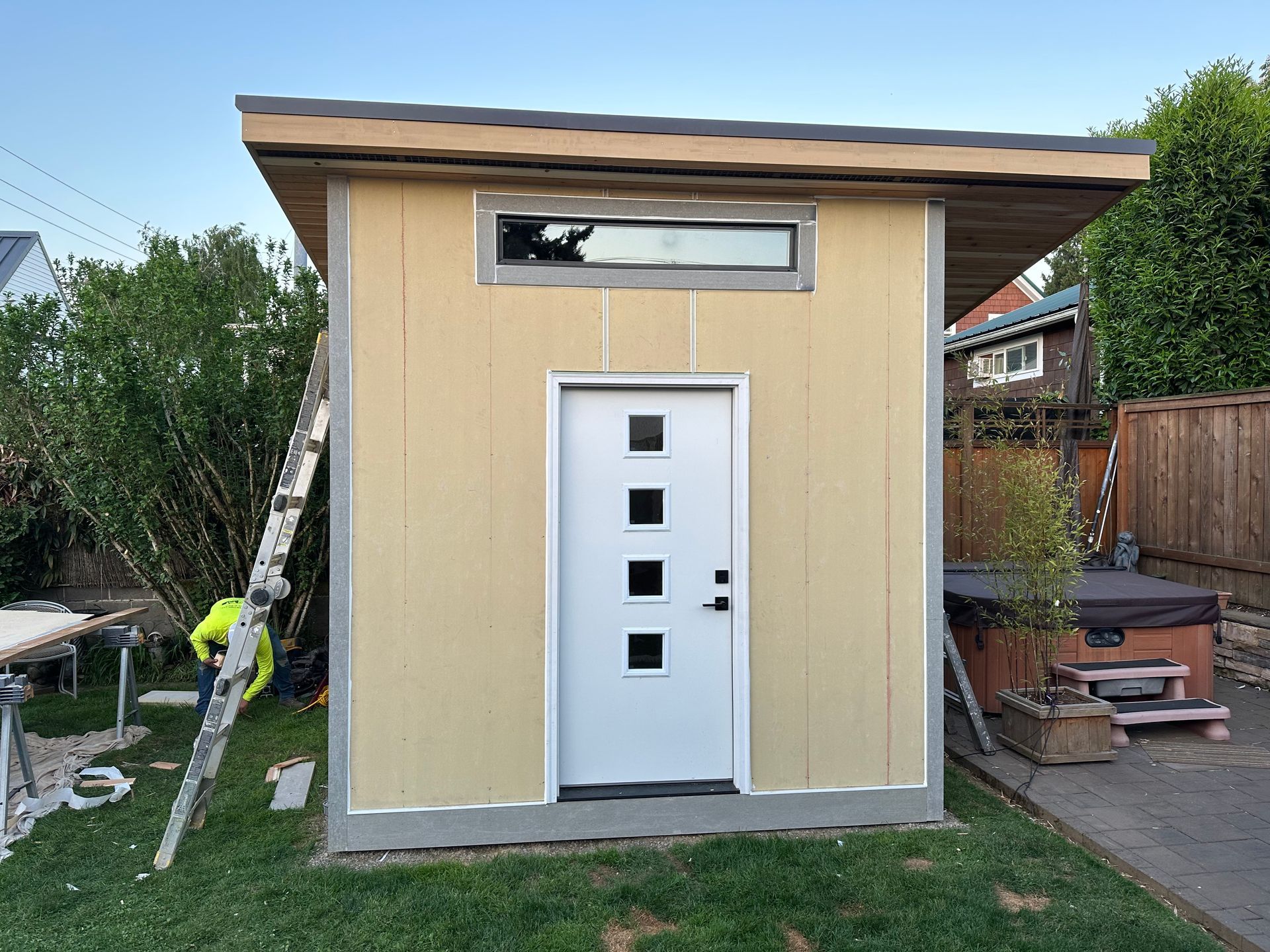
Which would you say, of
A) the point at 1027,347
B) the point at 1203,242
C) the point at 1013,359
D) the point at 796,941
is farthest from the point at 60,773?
the point at 1013,359

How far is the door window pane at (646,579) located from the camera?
13.5ft

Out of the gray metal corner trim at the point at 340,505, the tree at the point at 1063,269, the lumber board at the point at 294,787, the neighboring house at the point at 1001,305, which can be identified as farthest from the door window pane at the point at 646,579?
the tree at the point at 1063,269

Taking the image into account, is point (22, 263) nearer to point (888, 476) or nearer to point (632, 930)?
point (888, 476)

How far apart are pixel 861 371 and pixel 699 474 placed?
951 mm

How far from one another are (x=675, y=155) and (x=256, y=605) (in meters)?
2.86

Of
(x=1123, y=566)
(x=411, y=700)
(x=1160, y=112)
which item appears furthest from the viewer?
(x=1160, y=112)

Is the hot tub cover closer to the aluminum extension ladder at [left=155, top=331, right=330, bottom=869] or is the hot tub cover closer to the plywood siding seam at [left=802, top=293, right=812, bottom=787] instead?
the plywood siding seam at [left=802, top=293, right=812, bottom=787]

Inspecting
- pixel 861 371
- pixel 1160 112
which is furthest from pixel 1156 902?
pixel 1160 112

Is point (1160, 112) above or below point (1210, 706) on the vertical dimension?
above

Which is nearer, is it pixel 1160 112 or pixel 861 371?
pixel 861 371

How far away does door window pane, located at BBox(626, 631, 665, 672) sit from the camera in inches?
161

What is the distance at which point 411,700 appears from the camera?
384 centimetres

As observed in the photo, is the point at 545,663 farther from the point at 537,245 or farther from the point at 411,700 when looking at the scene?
the point at 537,245

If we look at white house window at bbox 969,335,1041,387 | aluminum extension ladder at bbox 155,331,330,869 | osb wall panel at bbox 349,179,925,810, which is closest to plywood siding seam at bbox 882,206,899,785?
osb wall panel at bbox 349,179,925,810
